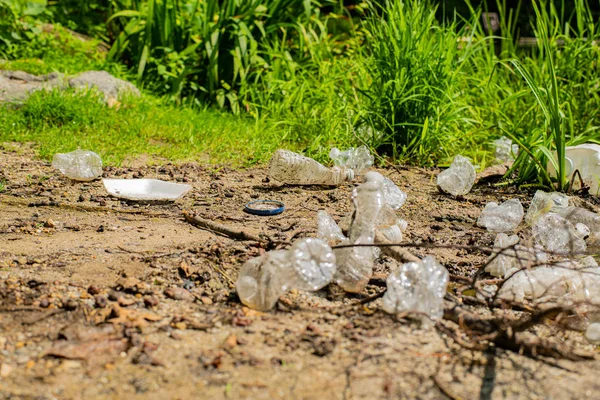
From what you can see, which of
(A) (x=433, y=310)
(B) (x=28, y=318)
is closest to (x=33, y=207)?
(B) (x=28, y=318)

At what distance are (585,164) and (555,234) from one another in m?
1.08

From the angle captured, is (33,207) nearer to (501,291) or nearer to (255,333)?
(255,333)

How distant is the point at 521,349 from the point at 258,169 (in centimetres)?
231

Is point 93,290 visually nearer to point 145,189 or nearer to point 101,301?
point 101,301

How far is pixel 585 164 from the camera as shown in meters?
3.62

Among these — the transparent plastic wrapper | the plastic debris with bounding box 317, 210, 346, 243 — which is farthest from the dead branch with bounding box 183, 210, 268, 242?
the transparent plastic wrapper

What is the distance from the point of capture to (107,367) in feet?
5.35

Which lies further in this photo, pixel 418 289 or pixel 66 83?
pixel 66 83

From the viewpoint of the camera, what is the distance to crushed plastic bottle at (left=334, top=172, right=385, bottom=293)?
209cm

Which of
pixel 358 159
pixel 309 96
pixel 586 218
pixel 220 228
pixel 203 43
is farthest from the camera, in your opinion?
pixel 203 43

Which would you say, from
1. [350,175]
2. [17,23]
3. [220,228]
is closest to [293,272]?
[220,228]

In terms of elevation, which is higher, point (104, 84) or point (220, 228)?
point (220, 228)

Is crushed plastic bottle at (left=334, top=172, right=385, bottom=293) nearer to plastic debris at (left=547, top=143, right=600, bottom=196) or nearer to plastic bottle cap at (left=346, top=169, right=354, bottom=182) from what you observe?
plastic bottle cap at (left=346, top=169, right=354, bottom=182)

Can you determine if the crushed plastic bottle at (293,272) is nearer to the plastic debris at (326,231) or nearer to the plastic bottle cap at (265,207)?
the plastic debris at (326,231)
